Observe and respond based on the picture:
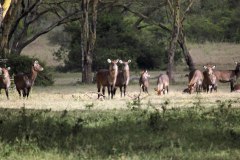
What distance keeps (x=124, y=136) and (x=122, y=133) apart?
0.43 meters

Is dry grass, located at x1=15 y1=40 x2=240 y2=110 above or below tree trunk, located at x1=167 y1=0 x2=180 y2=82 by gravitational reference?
below

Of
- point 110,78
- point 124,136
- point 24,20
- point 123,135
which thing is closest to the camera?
point 124,136

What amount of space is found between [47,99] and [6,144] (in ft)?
34.5

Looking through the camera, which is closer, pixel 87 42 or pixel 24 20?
pixel 87 42

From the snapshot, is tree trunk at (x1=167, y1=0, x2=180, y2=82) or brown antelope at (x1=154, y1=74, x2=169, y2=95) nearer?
brown antelope at (x1=154, y1=74, x2=169, y2=95)

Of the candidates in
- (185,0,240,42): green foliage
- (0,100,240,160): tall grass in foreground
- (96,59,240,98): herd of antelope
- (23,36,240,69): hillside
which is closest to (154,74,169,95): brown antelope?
(96,59,240,98): herd of antelope

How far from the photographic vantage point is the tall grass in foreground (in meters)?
10.7

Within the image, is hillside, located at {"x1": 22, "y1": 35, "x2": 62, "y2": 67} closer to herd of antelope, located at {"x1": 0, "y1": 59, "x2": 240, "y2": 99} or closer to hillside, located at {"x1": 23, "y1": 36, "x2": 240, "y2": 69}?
hillside, located at {"x1": 23, "y1": 36, "x2": 240, "y2": 69}

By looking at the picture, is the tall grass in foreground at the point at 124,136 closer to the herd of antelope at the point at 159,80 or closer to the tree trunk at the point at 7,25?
the herd of antelope at the point at 159,80

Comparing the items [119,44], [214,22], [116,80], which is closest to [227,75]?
[116,80]

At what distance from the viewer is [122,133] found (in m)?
12.7

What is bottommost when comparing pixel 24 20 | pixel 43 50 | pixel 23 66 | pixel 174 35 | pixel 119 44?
pixel 23 66

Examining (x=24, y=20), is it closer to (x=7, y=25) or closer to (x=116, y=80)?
(x=7, y=25)

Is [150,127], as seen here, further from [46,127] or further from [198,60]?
[198,60]
